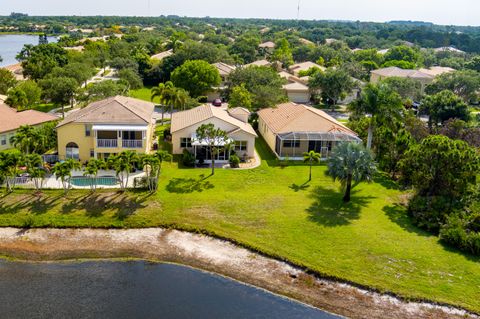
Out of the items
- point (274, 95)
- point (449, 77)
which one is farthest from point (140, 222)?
point (449, 77)

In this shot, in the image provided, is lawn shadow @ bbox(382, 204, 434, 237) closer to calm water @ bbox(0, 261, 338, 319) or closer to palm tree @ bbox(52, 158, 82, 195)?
calm water @ bbox(0, 261, 338, 319)

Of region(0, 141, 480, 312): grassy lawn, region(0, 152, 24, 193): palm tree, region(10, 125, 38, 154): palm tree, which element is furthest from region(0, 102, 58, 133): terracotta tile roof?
region(0, 141, 480, 312): grassy lawn

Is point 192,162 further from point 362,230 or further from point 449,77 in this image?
point 449,77

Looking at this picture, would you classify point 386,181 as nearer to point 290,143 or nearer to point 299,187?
point 299,187

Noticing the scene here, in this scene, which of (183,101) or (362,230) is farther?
(183,101)

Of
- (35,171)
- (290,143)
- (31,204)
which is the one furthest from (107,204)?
(290,143)

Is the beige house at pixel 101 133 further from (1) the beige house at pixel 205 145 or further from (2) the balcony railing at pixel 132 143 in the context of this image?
(1) the beige house at pixel 205 145
